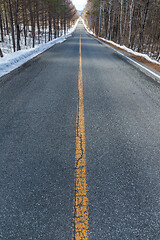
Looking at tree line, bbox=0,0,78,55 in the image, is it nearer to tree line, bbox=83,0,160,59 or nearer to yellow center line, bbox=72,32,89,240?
tree line, bbox=83,0,160,59

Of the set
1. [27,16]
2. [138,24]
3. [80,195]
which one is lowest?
[80,195]

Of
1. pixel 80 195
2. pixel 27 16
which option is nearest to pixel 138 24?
pixel 27 16

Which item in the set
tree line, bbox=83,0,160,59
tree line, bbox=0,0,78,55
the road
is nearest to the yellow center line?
the road

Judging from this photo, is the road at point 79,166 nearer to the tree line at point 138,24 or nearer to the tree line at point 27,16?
the tree line at point 27,16

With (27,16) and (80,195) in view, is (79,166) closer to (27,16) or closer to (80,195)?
(80,195)

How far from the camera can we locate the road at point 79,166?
171 centimetres

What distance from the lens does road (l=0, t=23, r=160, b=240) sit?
5.62 ft

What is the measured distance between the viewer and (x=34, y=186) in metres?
2.13

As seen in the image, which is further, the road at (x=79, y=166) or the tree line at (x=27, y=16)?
the tree line at (x=27, y=16)

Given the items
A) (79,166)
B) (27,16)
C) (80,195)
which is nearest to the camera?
(80,195)

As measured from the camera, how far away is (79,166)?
2475mm

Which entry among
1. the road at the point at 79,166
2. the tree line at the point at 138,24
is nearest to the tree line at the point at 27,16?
the tree line at the point at 138,24

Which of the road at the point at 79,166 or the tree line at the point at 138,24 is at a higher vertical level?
the tree line at the point at 138,24

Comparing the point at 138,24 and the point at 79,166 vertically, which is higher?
the point at 138,24
